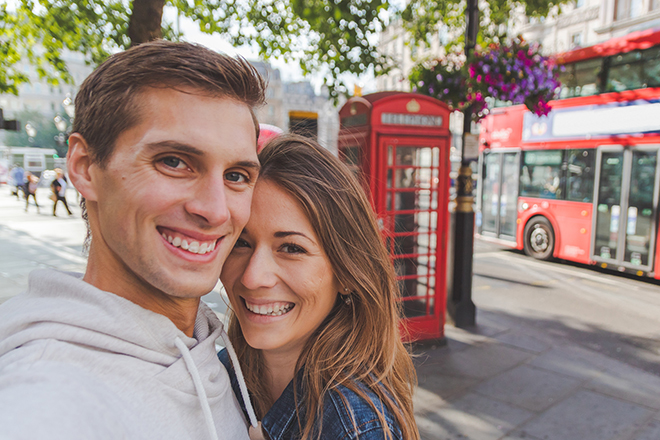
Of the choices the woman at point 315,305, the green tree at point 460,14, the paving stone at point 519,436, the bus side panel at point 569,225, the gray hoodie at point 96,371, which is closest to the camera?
the gray hoodie at point 96,371

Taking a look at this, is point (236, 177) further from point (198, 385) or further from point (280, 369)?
point (280, 369)

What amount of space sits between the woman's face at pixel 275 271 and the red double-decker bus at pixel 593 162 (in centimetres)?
676

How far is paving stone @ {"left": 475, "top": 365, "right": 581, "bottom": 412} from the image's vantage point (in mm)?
3775

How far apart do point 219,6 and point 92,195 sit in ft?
23.0

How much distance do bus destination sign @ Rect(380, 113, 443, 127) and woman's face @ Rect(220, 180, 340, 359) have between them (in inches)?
121

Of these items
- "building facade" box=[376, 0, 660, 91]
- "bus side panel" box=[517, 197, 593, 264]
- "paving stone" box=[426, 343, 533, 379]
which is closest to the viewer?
"paving stone" box=[426, 343, 533, 379]

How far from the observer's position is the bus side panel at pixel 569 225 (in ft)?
28.4

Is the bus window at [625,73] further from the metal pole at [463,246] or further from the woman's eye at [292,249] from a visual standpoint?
the woman's eye at [292,249]

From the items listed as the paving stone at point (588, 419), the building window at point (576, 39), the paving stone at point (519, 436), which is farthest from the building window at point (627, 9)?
the paving stone at point (519, 436)

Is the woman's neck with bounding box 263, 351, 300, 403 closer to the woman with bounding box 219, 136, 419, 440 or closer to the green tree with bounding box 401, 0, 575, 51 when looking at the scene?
the woman with bounding box 219, 136, 419, 440

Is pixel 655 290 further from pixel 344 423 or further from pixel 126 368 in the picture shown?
pixel 126 368

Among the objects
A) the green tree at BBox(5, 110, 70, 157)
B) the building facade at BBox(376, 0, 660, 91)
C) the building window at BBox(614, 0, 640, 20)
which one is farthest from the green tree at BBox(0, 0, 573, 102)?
the green tree at BBox(5, 110, 70, 157)

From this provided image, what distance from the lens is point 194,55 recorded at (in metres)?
1.06

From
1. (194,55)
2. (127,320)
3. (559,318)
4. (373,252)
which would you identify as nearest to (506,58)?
(559,318)
